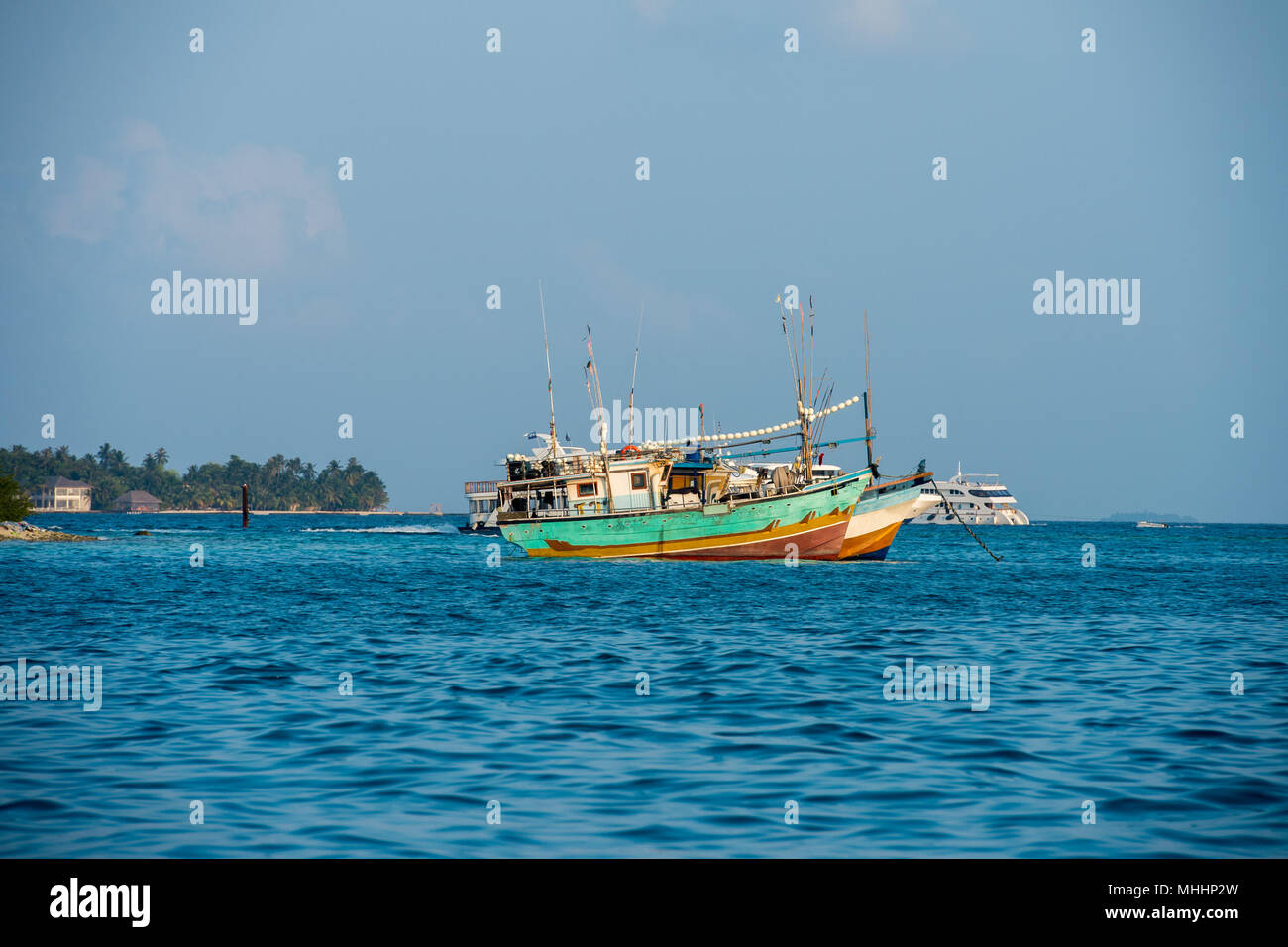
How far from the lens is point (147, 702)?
14.6 metres

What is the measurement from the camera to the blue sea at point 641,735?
28.6 ft

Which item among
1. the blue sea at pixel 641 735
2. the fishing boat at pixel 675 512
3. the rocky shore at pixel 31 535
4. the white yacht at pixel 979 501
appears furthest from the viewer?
the white yacht at pixel 979 501

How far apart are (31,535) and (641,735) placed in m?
77.9

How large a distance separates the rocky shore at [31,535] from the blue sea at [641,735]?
5403 cm

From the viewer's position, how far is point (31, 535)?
76188 mm

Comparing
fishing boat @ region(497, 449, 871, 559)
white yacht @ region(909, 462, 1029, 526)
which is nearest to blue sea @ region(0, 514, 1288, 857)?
fishing boat @ region(497, 449, 871, 559)

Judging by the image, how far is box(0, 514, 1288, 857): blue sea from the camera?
8.70m

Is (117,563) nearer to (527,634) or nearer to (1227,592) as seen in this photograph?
(527,634)

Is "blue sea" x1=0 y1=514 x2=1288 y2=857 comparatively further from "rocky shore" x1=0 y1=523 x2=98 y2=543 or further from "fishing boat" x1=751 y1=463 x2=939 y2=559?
"rocky shore" x1=0 y1=523 x2=98 y2=543

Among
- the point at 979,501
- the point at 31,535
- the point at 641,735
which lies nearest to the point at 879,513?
the point at 641,735

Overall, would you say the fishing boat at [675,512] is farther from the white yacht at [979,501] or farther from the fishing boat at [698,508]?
the white yacht at [979,501]

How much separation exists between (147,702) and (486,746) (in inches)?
230

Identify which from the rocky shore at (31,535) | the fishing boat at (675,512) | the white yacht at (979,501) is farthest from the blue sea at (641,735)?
the white yacht at (979,501)
